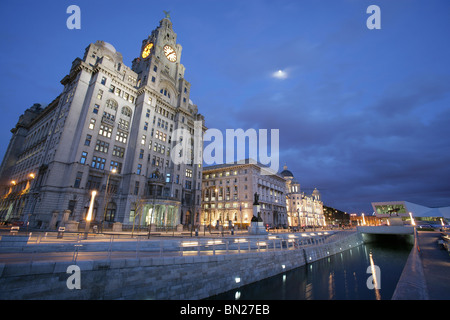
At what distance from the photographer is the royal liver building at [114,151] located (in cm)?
3816

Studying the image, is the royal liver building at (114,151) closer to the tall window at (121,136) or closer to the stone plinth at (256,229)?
the tall window at (121,136)

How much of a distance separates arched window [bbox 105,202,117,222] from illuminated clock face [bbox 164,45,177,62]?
160 feet

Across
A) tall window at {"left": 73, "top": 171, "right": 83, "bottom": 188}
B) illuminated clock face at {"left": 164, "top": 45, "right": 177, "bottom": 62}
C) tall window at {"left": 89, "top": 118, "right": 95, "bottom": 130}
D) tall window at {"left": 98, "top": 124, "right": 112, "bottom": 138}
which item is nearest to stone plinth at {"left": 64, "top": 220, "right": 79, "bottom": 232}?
tall window at {"left": 73, "top": 171, "right": 83, "bottom": 188}

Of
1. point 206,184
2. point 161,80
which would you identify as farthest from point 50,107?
point 206,184

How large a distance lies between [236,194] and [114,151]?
42689 mm

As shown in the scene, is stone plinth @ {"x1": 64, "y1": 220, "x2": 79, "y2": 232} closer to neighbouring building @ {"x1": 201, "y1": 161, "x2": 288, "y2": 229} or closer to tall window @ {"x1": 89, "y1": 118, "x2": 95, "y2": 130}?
tall window @ {"x1": 89, "y1": 118, "x2": 95, "y2": 130}

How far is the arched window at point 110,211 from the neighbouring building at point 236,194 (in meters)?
32.0

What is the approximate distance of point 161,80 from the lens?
190 feet

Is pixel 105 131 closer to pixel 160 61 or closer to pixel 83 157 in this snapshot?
pixel 83 157

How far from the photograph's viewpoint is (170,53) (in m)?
64.6
